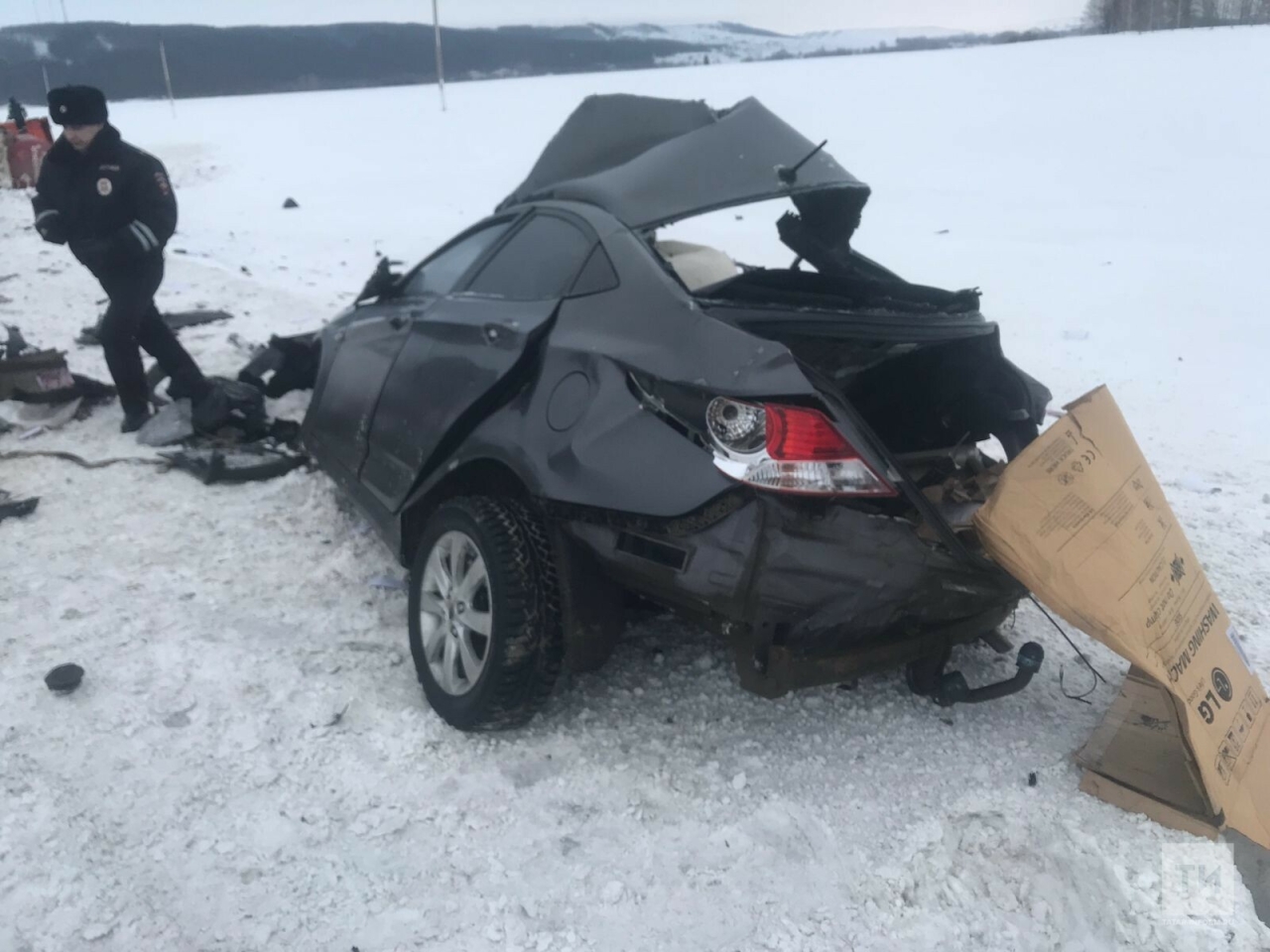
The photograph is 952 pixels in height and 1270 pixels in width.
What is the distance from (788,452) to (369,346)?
7.79ft

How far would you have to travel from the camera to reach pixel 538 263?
3475 millimetres

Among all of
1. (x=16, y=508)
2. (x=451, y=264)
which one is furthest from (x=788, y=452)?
(x=16, y=508)

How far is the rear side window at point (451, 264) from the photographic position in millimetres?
3926

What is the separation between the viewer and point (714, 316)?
2.71 meters

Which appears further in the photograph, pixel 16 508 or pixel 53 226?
pixel 53 226

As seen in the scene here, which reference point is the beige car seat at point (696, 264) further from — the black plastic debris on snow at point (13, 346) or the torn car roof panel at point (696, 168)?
the black plastic debris on snow at point (13, 346)

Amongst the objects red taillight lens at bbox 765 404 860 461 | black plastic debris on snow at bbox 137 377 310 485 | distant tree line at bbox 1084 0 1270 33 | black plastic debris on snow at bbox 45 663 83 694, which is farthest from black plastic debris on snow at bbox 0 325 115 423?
Result: distant tree line at bbox 1084 0 1270 33

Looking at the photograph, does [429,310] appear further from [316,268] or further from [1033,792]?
[316,268]

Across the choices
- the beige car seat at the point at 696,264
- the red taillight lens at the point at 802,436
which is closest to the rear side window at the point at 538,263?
the beige car seat at the point at 696,264

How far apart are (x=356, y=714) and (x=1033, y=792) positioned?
212cm

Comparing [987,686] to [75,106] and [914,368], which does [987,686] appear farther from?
[75,106]

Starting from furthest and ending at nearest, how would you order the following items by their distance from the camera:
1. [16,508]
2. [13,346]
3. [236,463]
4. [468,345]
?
[13,346] → [236,463] → [16,508] → [468,345]

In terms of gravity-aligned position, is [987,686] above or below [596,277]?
below

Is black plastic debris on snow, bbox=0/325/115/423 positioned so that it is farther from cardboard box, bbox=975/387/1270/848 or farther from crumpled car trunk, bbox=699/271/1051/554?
cardboard box, bbox=975/387/1270/848
